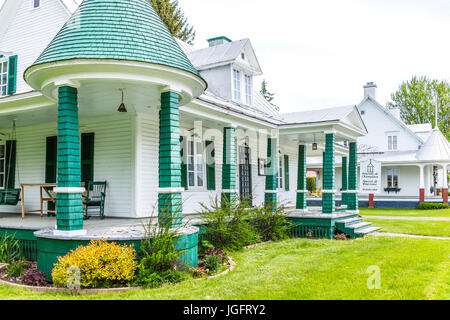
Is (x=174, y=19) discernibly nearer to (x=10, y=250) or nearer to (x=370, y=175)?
(x=370, y=175)

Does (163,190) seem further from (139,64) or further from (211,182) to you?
(211,182)

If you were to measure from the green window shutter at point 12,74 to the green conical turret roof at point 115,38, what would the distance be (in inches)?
234

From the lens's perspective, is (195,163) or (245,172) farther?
(245,172)

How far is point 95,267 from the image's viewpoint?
228 inches

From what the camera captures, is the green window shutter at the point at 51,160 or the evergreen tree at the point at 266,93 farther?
the evergreen tree at the point at 266,93

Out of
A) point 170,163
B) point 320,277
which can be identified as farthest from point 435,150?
point 170,163

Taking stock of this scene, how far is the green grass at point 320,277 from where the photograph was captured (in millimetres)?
5430

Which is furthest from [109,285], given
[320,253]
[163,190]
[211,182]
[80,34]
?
[211,182]

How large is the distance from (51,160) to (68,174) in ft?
18.3

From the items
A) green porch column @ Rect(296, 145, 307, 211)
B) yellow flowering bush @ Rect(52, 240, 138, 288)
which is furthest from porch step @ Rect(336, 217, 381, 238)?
yellow flowering bush @ Rect(52, 240, 138, 288)

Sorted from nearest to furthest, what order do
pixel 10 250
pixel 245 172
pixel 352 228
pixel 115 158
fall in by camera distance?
pixel 10 250
pixel 115 158
pixel 352 228
pixel 245 172

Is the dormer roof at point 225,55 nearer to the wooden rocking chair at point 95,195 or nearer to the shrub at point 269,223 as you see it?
the shrub at point 269,223

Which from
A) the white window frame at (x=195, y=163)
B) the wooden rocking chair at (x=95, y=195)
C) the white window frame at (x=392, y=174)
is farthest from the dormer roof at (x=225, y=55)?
the white window frame at (x=392, y=174)

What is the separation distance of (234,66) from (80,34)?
25.0 ft
